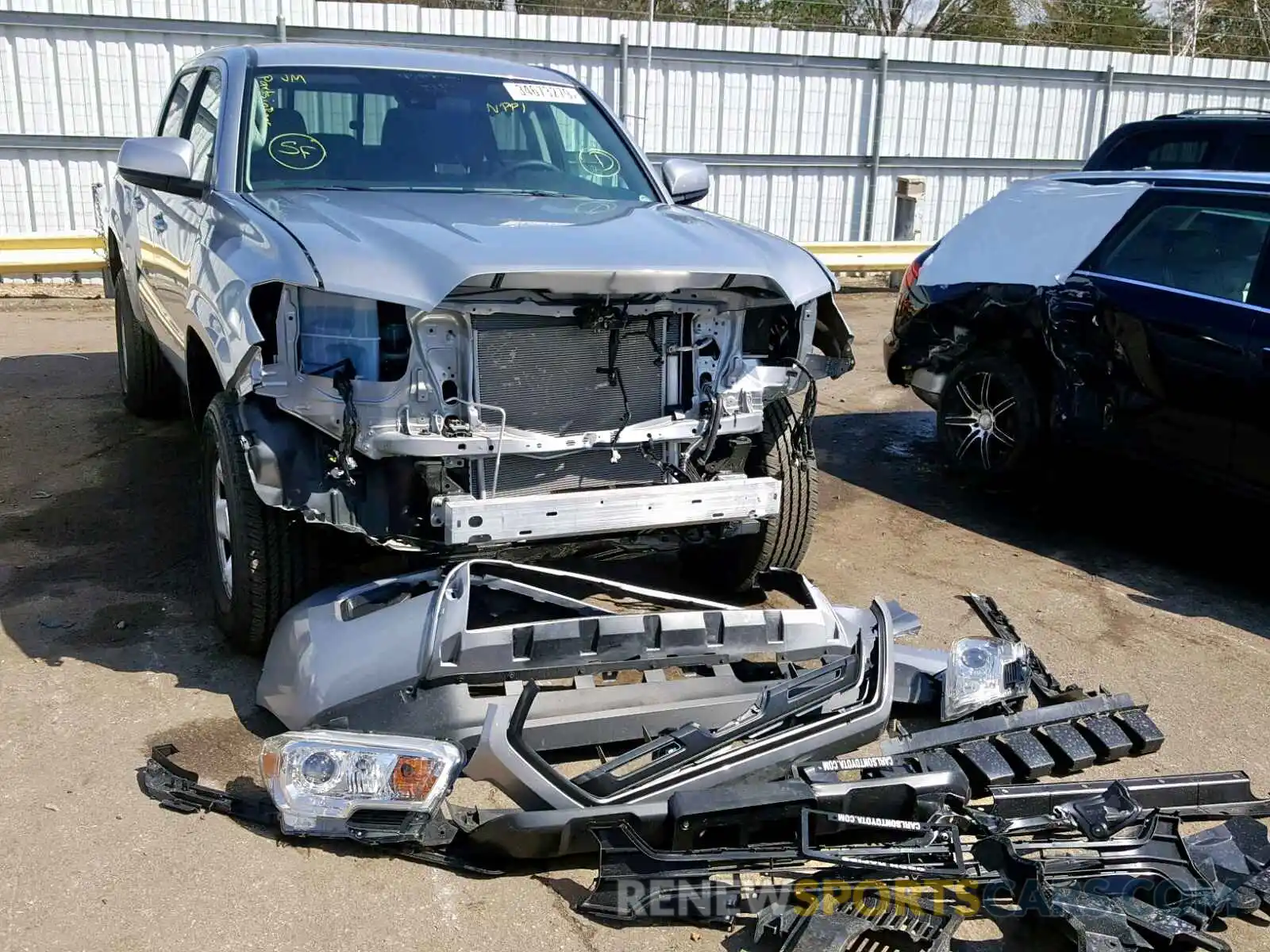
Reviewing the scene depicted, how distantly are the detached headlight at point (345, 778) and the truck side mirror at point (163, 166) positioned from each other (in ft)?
7.52

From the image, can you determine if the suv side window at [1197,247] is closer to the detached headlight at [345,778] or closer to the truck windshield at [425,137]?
the truck windshield at [425,137]

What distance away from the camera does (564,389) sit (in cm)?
355

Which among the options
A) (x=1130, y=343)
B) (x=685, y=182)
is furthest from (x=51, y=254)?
(x=1130, y=343)

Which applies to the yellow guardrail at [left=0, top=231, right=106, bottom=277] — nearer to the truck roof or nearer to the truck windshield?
the truck roof


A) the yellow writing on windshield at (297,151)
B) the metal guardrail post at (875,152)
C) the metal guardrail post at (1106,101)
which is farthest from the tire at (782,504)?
the metal guardrail post at (1106,101)

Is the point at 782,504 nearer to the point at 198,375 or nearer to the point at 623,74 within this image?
the point at 198,375

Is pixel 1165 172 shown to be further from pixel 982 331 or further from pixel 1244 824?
pixel 1244 824

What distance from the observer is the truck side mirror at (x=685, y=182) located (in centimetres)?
485

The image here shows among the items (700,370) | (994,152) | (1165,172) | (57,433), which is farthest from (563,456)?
(994,152)

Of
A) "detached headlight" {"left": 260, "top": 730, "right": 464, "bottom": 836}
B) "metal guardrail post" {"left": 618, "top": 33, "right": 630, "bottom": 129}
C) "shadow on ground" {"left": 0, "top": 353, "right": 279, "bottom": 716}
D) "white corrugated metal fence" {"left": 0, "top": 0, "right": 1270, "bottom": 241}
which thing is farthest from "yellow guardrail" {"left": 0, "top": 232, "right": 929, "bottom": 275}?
"detached headlight" {"left": 260, "top": 730, "right": 464, "bottom": 836}

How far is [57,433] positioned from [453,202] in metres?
3.70

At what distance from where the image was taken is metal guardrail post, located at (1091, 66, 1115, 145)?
1484 centimetres

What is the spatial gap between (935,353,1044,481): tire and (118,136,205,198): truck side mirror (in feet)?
12.4

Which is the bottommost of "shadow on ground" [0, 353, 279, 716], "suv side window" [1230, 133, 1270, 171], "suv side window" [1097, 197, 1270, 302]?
"shadow on ground" [0, 353, 279, 716]
